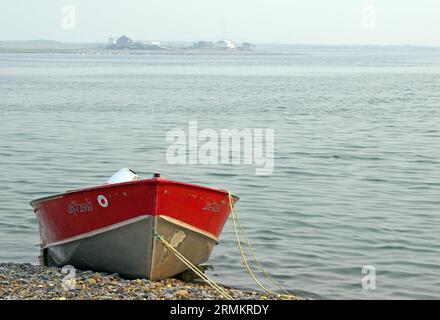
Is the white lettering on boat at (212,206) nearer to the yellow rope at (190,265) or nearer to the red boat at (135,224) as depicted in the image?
the red boat at (135,224)

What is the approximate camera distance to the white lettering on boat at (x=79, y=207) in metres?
12.8

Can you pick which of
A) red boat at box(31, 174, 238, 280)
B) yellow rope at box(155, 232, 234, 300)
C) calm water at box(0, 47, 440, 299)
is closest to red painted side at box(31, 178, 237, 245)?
red boat at box(31, 174, 238, 280)

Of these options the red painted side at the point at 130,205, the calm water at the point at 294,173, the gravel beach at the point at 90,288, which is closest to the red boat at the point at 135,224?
the red painted side at the point at 130,205

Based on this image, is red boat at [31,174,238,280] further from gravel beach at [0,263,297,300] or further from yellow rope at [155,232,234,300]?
gravel beach at [0,263,297,300]

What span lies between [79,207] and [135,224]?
3.00 feet

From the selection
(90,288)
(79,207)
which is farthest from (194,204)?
(90,288)

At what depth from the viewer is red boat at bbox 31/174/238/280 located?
40.8 ft

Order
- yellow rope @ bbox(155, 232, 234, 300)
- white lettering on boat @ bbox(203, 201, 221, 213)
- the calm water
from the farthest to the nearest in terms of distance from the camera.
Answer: the calm water → white lettering on boat @ bbox(203, 201, 221, 213) → yellow rope @ bbox(155, 232, 234, 300)

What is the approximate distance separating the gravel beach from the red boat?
0.97ft

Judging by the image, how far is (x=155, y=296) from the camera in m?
11.2

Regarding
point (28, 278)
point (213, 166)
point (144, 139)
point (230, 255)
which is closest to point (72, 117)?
point (144, 139)

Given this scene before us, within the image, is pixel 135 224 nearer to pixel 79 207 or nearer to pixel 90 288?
pixel 79 207

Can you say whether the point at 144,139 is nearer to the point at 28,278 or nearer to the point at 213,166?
the point at 213,166

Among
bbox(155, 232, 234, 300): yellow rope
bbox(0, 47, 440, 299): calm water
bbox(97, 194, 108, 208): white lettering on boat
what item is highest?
bbox(97, 194, 108, 208): white lettering on boat
